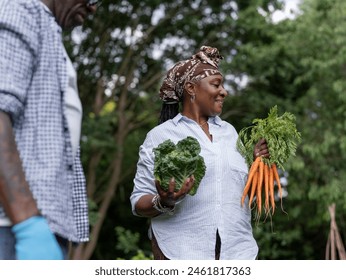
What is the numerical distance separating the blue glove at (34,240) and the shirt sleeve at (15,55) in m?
0.25

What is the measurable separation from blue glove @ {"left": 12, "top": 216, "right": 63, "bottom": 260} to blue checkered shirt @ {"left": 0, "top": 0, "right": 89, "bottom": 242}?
0.07 meters

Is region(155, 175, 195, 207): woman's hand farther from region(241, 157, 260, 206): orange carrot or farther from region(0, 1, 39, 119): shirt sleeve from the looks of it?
region(0, 1, 39, 119): shirt sleeve

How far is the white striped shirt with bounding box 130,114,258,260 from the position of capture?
3021 mm

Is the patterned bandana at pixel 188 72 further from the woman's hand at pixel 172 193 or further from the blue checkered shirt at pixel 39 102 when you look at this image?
the blue checkered shirt at pixel 39 102

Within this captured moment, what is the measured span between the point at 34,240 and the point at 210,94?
1778 millimetres

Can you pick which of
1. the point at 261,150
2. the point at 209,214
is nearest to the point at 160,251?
the point at 209,214

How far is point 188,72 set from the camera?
130 inches

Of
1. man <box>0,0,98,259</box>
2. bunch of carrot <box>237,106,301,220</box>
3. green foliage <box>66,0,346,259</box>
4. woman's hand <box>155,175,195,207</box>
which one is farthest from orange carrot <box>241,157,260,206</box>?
green foliage <box>66,0,346,259</box>

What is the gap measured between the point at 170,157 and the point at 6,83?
4.72 feet

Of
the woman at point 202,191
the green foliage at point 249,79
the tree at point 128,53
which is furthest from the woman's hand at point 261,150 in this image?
the tree at point 128,53

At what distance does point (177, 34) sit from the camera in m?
13.4

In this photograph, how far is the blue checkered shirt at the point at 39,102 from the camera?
5.35 ft

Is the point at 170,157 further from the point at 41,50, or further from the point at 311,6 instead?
the point at 311,6
